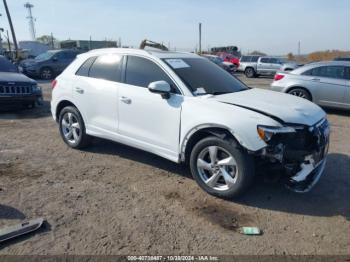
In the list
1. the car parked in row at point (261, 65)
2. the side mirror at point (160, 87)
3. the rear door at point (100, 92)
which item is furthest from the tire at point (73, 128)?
the car parked in row at point (261, 65)

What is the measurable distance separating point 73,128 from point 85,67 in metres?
1.09

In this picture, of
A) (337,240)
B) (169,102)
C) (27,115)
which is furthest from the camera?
(27,115)

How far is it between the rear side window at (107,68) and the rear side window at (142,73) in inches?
8.0

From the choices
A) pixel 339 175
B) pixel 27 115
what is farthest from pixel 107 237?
pixel 27 115

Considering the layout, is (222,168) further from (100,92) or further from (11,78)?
(11,78)

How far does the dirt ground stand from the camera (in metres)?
3.12

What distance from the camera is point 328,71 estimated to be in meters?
9.20

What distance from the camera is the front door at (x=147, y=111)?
14.0ft

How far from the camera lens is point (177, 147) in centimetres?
427

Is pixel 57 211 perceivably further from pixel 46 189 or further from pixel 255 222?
pixel 255 222

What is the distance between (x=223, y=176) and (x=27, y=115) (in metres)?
6.80

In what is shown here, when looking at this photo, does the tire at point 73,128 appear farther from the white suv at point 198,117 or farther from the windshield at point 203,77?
the windshield at point 203,77

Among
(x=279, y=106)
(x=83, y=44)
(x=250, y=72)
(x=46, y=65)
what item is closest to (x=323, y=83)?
(x=279, y=106)

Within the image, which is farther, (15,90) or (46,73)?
(46,73)
